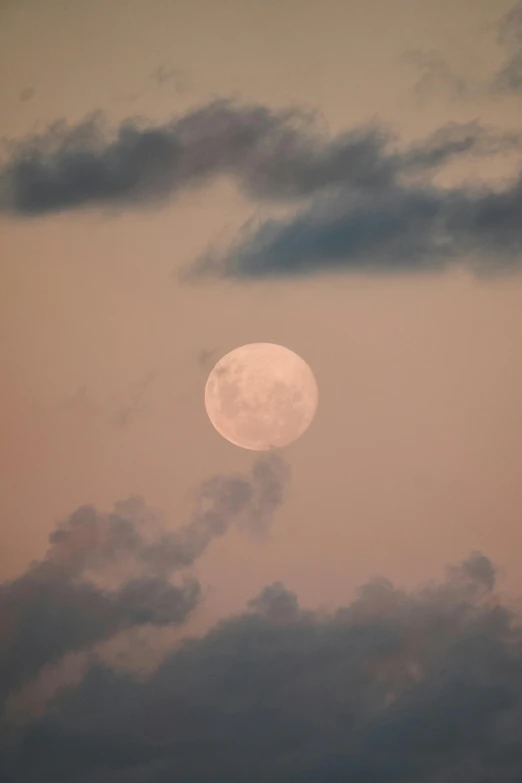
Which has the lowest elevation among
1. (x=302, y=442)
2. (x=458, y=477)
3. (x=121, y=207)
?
(x=458, y=477)

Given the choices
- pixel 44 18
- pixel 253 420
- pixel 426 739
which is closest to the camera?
pixel 426 739

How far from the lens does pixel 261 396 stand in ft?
13.8

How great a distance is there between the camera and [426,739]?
3898mm

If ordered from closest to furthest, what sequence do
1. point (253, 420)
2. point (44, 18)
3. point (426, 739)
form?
point (426, 739), point (253, 420), point (44, 18)

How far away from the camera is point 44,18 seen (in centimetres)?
446

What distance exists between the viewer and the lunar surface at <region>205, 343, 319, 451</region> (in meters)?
4.14

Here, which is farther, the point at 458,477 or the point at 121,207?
the point at 121,207

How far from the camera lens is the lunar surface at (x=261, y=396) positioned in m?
4.14

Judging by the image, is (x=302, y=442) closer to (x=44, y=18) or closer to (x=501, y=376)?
(x=501, y=376)

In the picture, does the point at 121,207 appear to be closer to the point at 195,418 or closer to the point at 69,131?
the point at 69,131

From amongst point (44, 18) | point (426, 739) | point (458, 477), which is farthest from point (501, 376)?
point (44, 18)

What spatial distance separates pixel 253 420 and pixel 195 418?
0.33 meters

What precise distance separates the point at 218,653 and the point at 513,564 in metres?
1.67

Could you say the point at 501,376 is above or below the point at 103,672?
above
